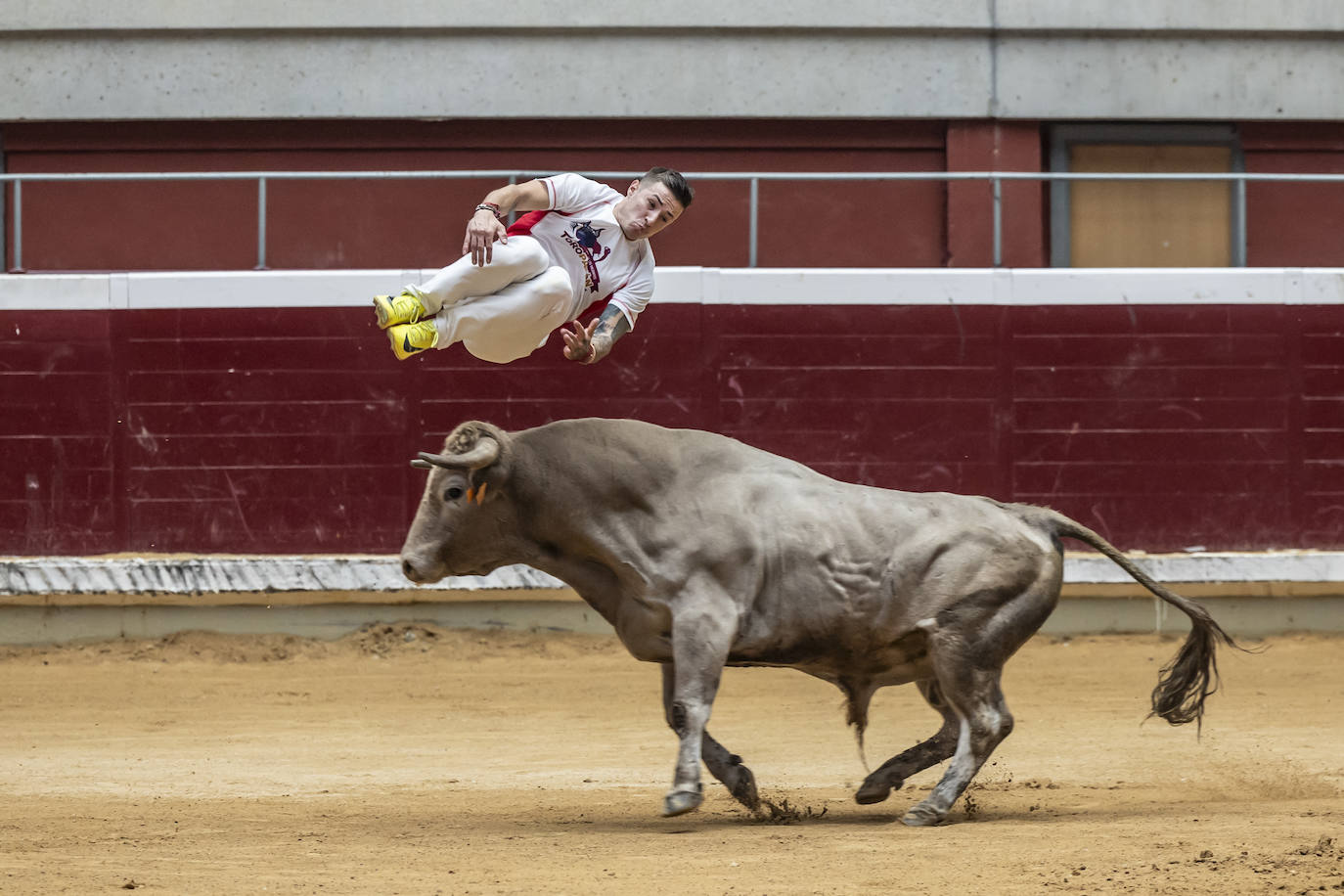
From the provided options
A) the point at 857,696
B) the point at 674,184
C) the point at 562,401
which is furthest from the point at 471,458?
the point at 562,401

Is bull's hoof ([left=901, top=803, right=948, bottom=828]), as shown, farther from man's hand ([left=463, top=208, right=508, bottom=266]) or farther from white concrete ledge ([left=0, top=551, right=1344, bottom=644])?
white concrete ledge ([left=0, top=551, right=1344, bottom=644])

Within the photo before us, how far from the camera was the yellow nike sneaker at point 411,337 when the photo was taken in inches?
285

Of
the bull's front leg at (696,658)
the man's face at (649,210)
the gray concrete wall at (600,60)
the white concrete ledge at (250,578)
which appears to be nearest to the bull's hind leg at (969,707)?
the bull's front leg at (696,658)

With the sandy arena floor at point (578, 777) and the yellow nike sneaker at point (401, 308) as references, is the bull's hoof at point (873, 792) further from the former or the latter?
the yellow nike sneaker at point (401, 308)

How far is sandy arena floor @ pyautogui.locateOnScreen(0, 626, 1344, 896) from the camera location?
6188 mm

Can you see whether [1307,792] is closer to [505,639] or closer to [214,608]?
[505,639]

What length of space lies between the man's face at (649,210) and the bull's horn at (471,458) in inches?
42.5

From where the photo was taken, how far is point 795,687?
12938mm

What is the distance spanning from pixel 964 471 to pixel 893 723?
11.2 feet

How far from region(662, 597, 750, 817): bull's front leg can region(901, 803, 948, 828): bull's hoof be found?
85 cm

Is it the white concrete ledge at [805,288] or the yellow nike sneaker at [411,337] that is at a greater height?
the white concrete ledge at [805,288]

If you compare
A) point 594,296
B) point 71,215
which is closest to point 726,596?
point 594,296

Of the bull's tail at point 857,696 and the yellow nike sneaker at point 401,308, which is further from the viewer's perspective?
the bull's tail at point 857,696

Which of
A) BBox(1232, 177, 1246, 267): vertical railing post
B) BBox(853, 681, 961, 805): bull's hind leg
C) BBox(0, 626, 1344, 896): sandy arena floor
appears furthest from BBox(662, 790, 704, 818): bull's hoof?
BBox(1232, 177, 1246, 267): vertical railing post
